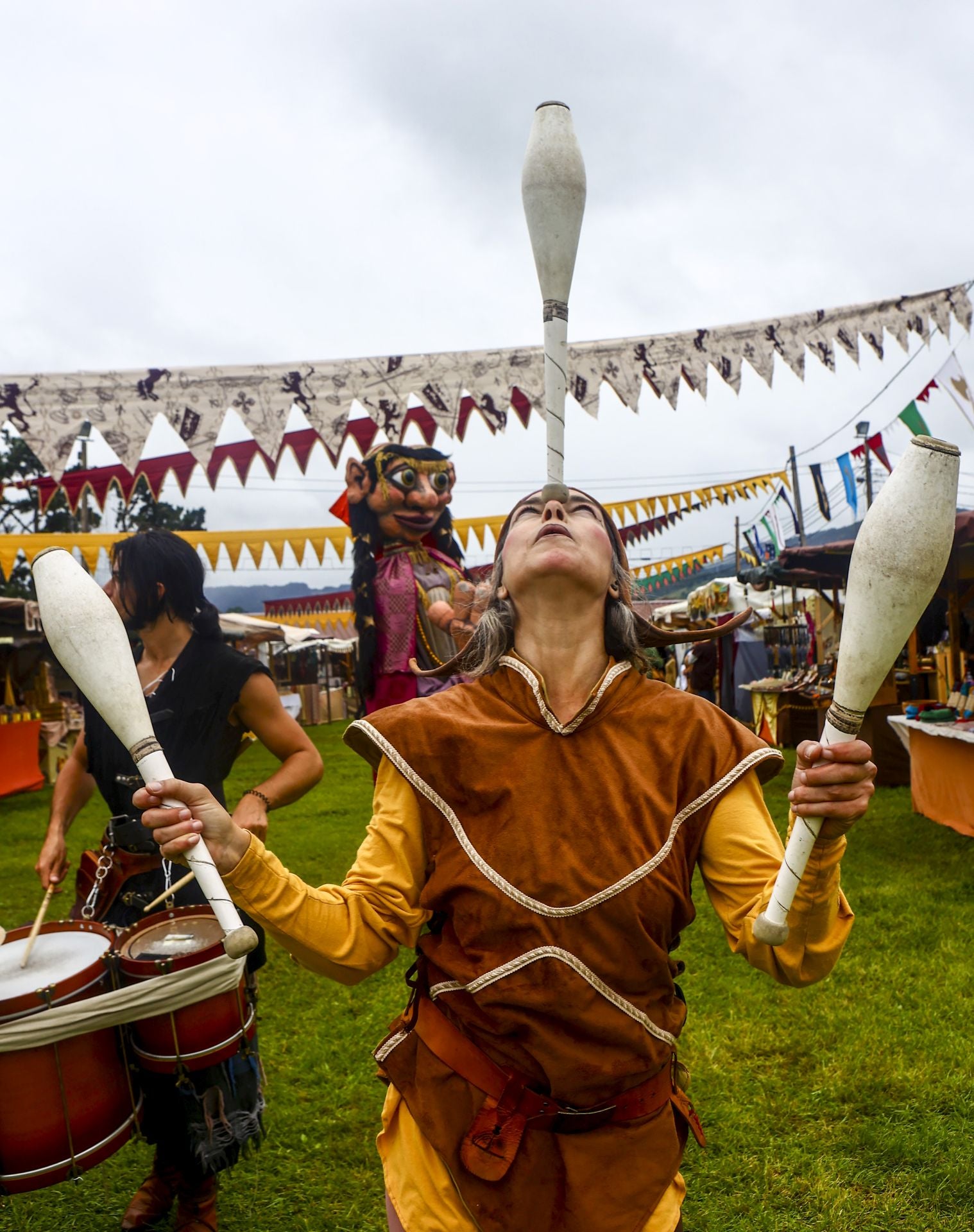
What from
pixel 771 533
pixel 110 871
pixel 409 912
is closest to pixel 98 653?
pixel 409 912

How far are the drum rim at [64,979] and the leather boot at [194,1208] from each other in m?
0.74

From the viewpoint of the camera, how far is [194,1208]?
227 cm

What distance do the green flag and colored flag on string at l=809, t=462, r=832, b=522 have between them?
372 centimetres

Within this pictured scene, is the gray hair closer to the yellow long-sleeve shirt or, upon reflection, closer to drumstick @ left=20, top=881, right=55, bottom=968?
the yellow long-sleeve shirt

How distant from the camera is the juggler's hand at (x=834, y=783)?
1.01 metres

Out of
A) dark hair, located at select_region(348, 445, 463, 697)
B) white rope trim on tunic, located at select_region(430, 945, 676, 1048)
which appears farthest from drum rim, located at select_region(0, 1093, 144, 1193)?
dark hair, located at select_region(348, 445, 463, 697)

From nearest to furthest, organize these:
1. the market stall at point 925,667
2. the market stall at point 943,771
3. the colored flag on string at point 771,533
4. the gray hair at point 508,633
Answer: the gray hair at point 508,633
the market stall at point 943,771
the market stall at point 925,667
the colored flag on string at point 771,533

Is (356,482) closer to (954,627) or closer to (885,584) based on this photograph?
(885,584)

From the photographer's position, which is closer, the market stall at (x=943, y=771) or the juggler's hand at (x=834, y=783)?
the juggler's hand at (x=834, y=783)

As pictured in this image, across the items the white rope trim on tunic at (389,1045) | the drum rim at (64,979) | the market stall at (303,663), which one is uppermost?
the white rope trim on tunic at (389,1045)

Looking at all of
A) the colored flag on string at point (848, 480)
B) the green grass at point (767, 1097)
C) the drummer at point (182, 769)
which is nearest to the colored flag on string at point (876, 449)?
the colored flag on string at point (848, 480)

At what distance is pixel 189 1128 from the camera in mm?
2105

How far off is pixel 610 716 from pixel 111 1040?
1.37m

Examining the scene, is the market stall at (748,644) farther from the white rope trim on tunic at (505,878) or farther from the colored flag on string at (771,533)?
the white rope trim on tunic at (505,878)
